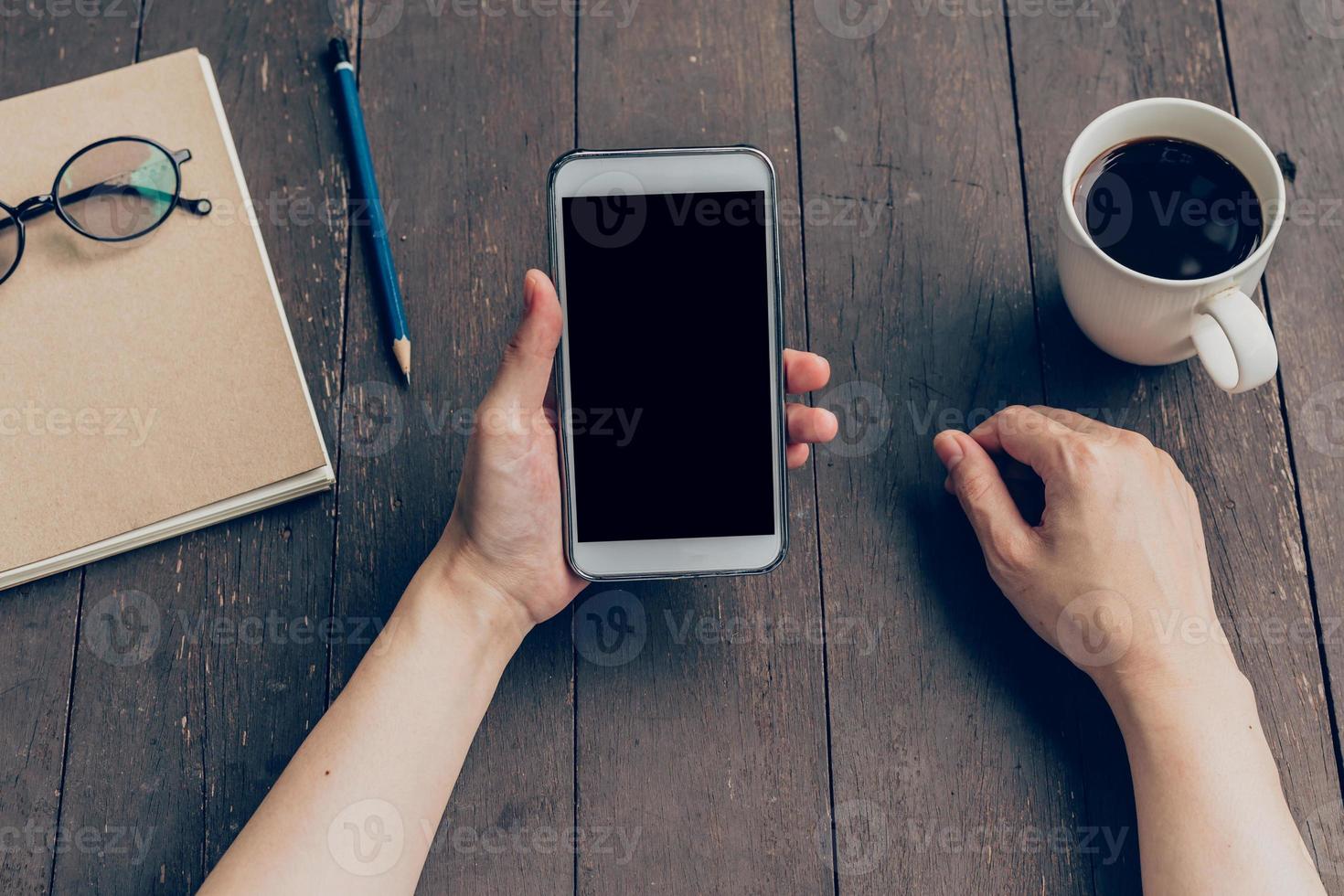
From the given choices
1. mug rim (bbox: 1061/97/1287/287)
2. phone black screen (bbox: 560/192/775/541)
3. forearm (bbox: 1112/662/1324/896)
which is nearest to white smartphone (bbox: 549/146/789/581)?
phone black screen (bbox: 560/192/775/541)

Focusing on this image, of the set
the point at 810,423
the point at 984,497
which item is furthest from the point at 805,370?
the point at 984,497

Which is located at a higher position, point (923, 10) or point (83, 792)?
point (923, 10)

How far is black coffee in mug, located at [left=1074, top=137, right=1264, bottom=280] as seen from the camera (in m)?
0.74

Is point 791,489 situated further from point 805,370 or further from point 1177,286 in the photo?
point 1177,286

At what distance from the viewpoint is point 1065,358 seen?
86cm

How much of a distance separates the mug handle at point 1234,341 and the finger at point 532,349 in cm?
46

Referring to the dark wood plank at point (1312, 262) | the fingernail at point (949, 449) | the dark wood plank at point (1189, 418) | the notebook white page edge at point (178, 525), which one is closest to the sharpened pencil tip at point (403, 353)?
the notebook white page edge at point (178, 525)

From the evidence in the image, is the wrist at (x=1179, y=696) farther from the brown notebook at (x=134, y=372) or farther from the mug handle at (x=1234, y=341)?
the brown notebook at (x=134, y=372)

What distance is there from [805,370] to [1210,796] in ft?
1.44

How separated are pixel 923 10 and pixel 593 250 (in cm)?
43

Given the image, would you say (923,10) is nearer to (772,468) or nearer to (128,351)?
(772,468)

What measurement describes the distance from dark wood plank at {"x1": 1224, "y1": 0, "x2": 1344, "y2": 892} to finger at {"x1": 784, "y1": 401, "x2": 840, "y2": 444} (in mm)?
411

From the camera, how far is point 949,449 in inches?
31.7

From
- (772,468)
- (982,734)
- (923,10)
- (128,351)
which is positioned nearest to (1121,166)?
(923,10)
